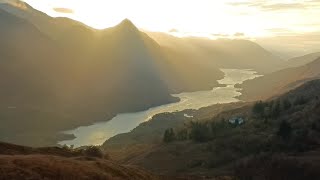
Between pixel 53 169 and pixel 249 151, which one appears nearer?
pixel 53 169

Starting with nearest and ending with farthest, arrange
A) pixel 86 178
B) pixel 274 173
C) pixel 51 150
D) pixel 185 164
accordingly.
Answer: pixel 86 178, pixel 51 150, pixel 274 173, pixel 185 164

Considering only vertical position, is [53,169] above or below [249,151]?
above

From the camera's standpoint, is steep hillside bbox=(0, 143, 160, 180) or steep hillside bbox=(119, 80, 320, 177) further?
steep hillside bbox=(119, 80, 320, 177)

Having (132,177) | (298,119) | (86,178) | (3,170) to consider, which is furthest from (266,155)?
(3,170)

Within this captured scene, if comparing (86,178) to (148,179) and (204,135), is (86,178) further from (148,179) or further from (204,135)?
(204,135)

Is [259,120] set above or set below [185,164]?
above

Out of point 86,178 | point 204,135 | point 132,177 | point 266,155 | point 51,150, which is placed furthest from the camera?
point 204,135

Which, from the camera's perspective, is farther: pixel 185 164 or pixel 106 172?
pixel 185 164

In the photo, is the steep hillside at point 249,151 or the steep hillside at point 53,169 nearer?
the steep hillside at point 53,169

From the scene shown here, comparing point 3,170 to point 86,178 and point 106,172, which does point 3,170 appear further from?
point 106,172

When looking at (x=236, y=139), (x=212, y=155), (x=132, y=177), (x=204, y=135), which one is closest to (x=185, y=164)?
(x=212, y=155)
